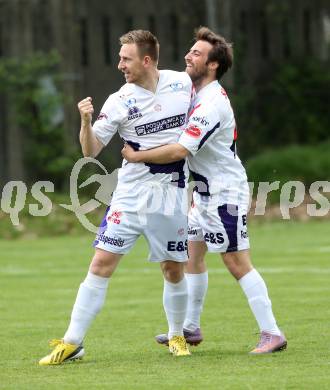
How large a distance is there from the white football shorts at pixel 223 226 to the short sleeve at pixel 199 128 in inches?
20.3

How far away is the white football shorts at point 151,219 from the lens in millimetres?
9008

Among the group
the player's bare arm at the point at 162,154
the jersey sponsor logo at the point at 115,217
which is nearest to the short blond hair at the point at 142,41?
the player's bare arm at the point at 162,154

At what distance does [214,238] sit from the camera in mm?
9234

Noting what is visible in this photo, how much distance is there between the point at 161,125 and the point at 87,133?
595 mm

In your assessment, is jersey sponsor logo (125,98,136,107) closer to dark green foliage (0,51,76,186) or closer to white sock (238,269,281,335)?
white sock (238,269,281,335)

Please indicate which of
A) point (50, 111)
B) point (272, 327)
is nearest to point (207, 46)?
point (272, 327)

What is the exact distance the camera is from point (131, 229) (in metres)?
9.02

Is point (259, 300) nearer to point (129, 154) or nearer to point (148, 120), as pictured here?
point (129, 154)

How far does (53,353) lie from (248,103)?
22.9 m

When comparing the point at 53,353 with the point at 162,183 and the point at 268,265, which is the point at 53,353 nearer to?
the point at 162,183

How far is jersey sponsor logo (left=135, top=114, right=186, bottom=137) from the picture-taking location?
357 inches

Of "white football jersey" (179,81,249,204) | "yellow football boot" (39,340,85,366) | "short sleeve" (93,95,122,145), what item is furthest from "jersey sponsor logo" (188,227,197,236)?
"yellow football boot" (39,340,85,366)

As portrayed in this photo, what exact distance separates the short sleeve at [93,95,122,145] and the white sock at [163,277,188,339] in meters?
1.17

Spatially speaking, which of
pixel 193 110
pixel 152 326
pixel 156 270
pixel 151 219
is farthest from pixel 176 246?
pixel 156 270
